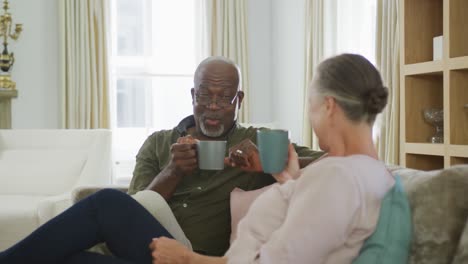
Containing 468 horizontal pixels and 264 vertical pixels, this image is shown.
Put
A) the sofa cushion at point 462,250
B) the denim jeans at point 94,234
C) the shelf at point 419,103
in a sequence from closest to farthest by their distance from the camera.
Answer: the sofa cushion at point 462,250, the denim jeans at point 94,234, the shelf at point 419,103

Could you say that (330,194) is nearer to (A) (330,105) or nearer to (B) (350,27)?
(A) (330,105)

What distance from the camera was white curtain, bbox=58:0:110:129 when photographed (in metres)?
5.12

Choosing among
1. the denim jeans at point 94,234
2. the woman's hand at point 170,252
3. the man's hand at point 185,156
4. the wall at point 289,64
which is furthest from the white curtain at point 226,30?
the woman's hand at point 170,252

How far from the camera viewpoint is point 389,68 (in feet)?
11.7

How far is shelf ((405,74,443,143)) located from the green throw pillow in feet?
6.25

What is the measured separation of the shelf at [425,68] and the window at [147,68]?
284 centimetres

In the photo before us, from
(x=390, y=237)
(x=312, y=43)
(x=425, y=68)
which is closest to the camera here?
(x=390, y=237)

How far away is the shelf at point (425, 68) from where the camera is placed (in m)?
2.77

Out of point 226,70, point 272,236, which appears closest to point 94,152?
point 226,70

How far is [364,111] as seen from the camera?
1.28 metres

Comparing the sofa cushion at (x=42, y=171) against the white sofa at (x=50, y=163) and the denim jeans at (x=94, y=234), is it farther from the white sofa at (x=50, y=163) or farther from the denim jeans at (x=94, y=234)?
the denim jeans at (x=94, y=234)

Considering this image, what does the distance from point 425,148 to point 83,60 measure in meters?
3.21

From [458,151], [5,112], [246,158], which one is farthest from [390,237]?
[5,112]

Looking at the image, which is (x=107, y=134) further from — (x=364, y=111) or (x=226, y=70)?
(x=364, y=111)
